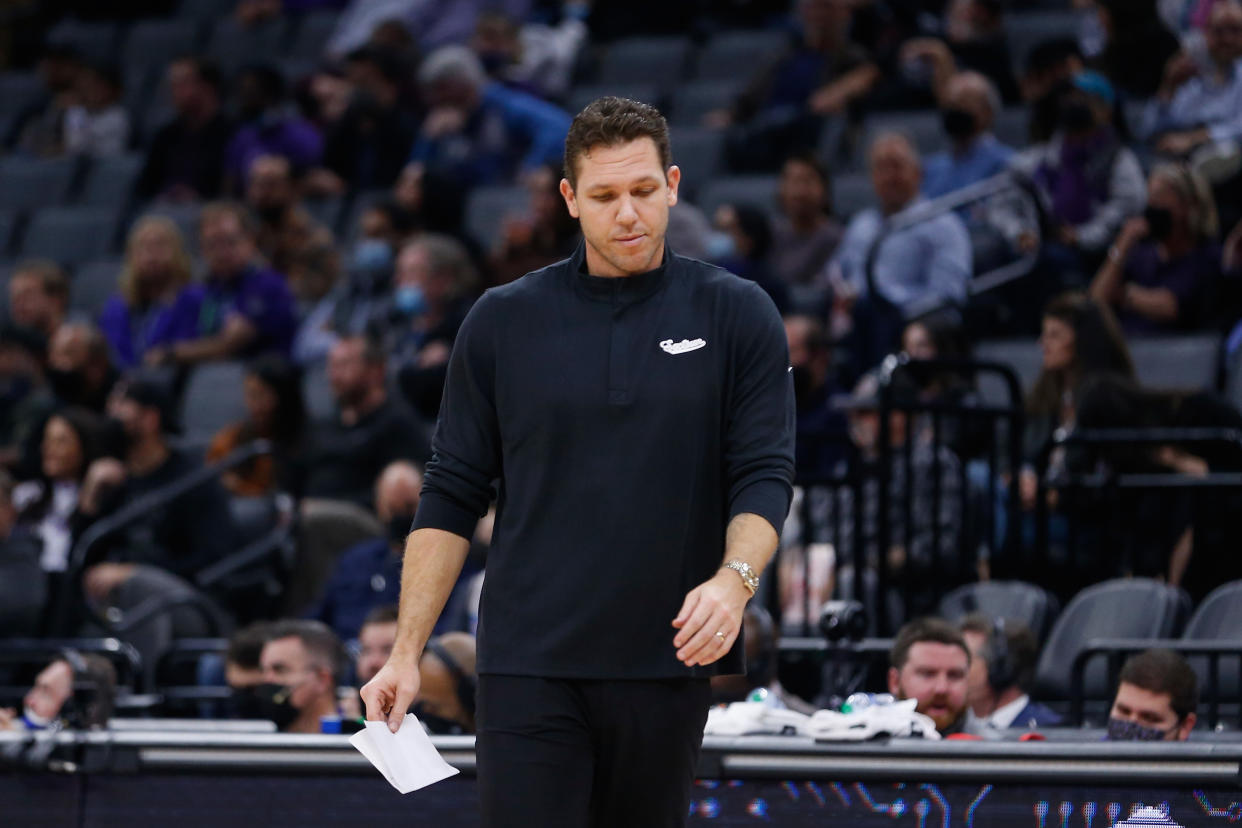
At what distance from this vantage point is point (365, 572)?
7.46m

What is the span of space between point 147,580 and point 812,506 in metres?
2.61

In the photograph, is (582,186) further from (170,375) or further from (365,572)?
(170,375)

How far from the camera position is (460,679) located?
5434 millimetres

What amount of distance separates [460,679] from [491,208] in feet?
18.4

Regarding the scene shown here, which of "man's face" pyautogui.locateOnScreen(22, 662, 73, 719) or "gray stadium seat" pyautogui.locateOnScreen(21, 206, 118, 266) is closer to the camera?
"man's face" pyautogui.locateOnScreen(22, 662, 73, 719)

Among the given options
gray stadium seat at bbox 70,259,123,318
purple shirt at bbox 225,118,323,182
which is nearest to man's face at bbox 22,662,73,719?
gray stadium seat at bbox 70,259,123,318

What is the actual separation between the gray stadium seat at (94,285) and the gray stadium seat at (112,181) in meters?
0.93

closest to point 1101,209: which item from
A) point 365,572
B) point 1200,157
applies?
point 1200,157

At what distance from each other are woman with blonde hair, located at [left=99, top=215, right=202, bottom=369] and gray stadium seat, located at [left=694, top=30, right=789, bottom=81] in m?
3.35

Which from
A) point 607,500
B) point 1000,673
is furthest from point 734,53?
point 607,500

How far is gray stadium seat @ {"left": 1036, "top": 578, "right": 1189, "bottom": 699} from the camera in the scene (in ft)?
19.7

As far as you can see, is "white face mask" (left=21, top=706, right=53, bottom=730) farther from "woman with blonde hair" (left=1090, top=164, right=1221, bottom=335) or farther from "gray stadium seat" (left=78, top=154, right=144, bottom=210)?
"gray stadium seat" (left=78, top=154, right=144, bottom=210)

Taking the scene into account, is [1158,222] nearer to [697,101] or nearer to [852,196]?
[852,196]

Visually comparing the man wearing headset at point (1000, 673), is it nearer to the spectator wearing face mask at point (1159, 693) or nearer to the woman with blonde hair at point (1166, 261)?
the spectator wearing face mask at point (1159, 693)
